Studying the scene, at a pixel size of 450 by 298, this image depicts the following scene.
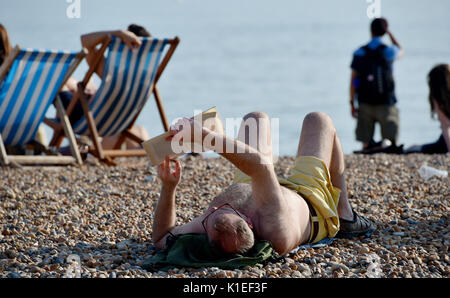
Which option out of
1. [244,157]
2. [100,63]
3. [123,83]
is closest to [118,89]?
[123,83]

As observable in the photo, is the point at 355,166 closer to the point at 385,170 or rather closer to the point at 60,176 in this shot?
the point at 385,170

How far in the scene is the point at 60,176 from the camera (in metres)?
5.52

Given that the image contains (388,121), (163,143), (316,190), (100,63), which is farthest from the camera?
(388,121)

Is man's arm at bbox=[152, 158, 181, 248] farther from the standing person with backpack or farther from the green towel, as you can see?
the standing person with backpack

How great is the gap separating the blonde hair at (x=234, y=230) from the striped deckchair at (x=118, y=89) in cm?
345

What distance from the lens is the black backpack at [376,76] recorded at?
7.91 meters

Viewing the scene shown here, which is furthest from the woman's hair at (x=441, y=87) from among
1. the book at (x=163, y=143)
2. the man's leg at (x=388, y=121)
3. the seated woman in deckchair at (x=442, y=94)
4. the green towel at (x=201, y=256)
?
the book at (x=163, y=143)

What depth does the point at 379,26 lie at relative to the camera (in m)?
7.89

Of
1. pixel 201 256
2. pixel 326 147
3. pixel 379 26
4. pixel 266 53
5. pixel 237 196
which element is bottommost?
pixel 266 53

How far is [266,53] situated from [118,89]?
18.7 metres

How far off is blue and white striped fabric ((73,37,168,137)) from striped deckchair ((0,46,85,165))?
1.35ft

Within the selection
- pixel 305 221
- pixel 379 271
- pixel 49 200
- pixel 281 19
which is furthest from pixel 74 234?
pixel 281 19

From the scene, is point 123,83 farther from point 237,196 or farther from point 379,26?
point 237,196

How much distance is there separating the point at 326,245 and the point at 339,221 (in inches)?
8.2
